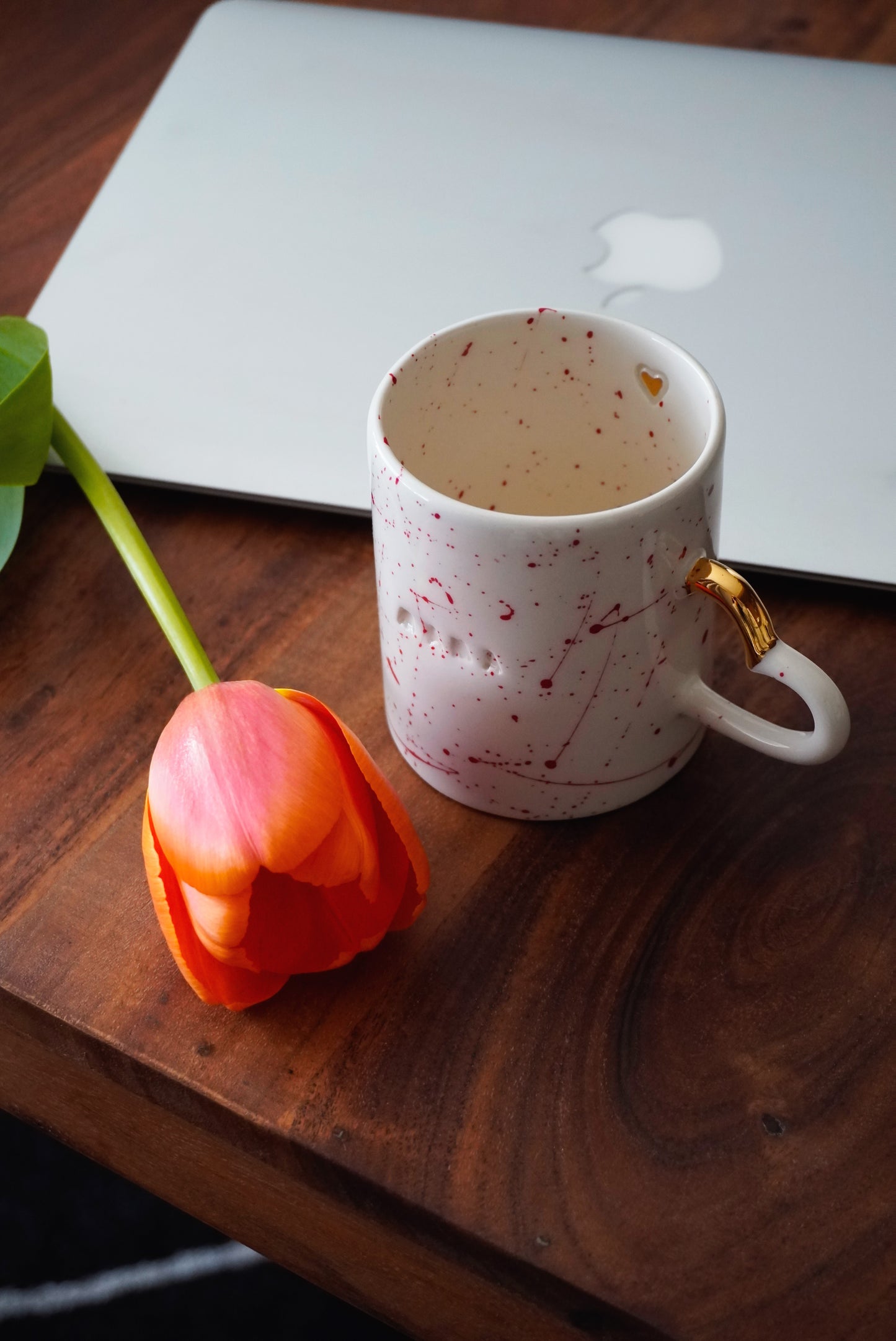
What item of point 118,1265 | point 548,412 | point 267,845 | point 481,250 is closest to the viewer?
point 267,845

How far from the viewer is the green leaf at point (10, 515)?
1.46 ft

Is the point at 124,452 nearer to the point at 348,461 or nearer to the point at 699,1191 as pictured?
the point at 348,461

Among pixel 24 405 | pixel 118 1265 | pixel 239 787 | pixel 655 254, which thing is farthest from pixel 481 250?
pixel 118 1265

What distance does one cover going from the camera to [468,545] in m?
0.31

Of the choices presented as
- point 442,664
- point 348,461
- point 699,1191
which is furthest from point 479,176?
point 699,1191

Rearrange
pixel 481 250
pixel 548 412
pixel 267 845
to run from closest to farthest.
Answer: pixel 267 845 < pixel 548 412 < pixel 481 250

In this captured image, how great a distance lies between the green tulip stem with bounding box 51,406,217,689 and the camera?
1.20 ft

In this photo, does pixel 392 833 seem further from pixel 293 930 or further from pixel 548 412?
pixel 548 412

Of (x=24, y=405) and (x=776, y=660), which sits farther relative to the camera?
(x=24, y=405)

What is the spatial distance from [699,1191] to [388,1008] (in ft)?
0.32

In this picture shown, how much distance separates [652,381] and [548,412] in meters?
0.04

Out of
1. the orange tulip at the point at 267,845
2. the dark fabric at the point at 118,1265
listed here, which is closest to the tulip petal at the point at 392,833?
the orange tulip at the point at 267,845

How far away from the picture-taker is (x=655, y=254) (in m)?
0.50

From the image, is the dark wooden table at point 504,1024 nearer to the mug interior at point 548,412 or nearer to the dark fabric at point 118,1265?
the mug interior at point 548,412
